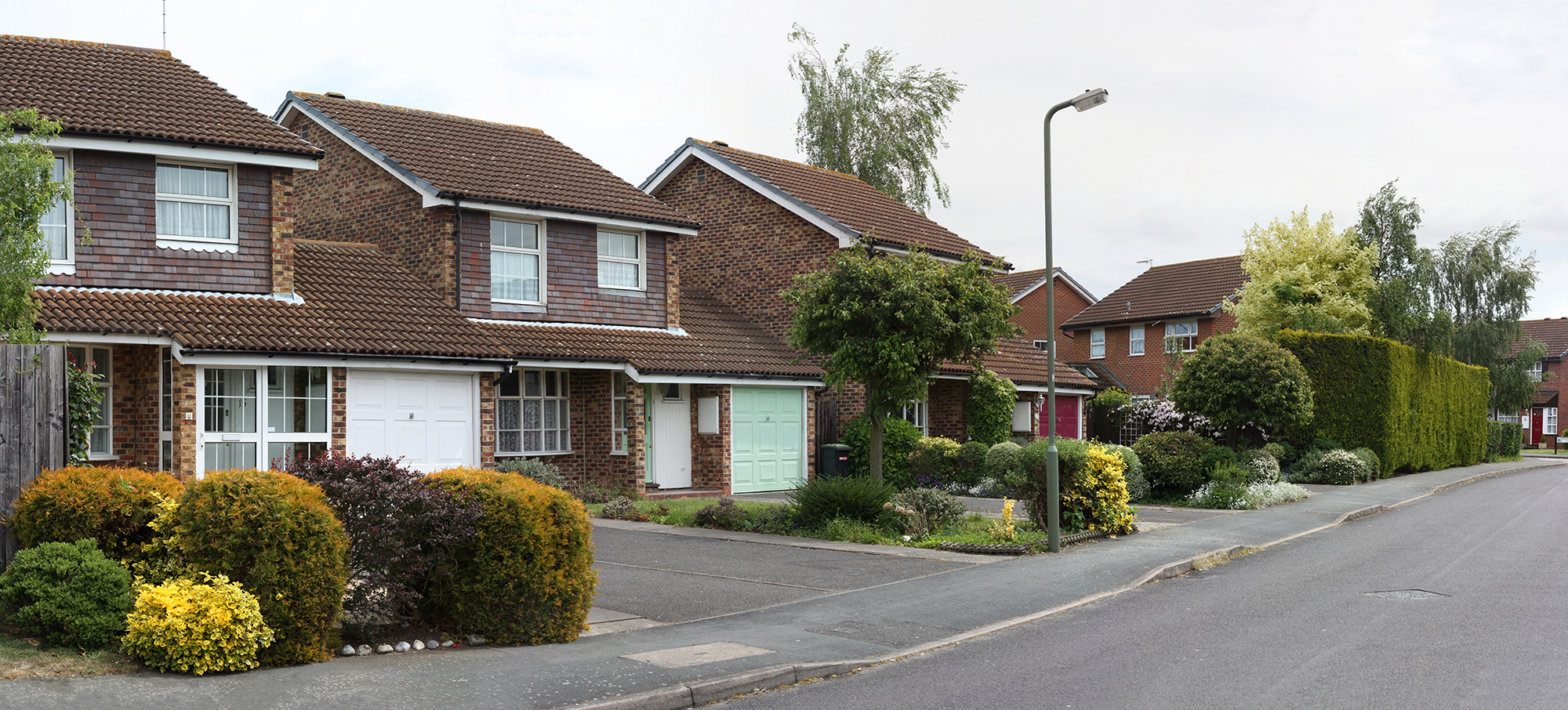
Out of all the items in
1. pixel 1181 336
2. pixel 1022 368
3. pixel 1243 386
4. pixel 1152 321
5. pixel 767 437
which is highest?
pixel 1152 321

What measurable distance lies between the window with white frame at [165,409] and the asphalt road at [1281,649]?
1304 centimetres

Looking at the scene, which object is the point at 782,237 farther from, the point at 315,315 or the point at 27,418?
the point at 27,418

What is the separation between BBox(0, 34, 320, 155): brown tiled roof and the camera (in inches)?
691

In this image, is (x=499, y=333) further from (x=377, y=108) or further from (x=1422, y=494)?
(x=1422, y=494)

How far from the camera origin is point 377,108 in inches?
994

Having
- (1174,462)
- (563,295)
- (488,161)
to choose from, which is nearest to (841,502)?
(563,295)

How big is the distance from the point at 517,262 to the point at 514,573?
47.9 ft

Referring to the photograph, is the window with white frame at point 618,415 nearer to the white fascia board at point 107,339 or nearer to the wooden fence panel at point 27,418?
the white fascia board at point 107,339

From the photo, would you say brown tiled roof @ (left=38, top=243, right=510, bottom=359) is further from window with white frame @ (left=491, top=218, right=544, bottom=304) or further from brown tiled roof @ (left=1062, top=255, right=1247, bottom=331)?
brown tiled roof @ (left=1062, top=255, right=1247, bottom=331)

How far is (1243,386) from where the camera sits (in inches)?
1025

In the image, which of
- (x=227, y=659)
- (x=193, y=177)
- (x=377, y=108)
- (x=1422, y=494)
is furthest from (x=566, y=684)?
(x=1422, y=494)

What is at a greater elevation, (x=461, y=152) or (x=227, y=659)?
(x=461, y=152)

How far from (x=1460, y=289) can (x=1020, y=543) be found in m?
39.2

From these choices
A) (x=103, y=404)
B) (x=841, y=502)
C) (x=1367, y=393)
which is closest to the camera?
(x=841, y=502)
